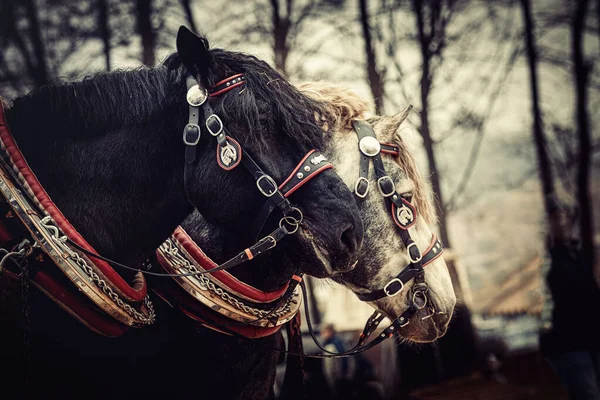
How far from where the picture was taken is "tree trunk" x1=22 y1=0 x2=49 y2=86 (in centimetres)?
667

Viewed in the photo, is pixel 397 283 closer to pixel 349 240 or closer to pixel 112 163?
pixel 349 240

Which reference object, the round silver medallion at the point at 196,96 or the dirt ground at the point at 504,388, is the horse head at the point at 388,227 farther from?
the dirt ground at the point at 504,388

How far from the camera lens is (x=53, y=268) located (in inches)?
67.0

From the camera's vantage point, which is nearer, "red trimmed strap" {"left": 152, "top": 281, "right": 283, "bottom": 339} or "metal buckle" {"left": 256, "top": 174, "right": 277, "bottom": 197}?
"metal buckle" {"left": 256, "top": 174, "right": 277, "bottom": 197}

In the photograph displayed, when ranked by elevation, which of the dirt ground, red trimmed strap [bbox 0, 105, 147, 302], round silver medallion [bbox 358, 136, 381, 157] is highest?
red trimmed strap [bbox 0, 105, 147, 302]

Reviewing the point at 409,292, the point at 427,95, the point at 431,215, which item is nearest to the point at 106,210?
the point at 409,292

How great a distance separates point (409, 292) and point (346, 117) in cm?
90

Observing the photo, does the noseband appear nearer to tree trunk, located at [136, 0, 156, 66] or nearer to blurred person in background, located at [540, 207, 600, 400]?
blurred person in background, located at [540, 207, 600, 400]

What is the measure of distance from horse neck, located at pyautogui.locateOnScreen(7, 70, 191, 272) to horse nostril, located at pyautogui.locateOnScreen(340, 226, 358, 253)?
606mm

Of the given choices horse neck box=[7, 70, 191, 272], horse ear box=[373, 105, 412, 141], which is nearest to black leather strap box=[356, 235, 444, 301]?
horse ear box=[373, 105, 412, 141]

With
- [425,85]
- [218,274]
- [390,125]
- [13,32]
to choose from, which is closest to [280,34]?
[425,85]

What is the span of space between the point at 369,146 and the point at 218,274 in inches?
35.6

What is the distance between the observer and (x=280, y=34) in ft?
25.2

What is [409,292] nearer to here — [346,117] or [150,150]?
[346,117]
